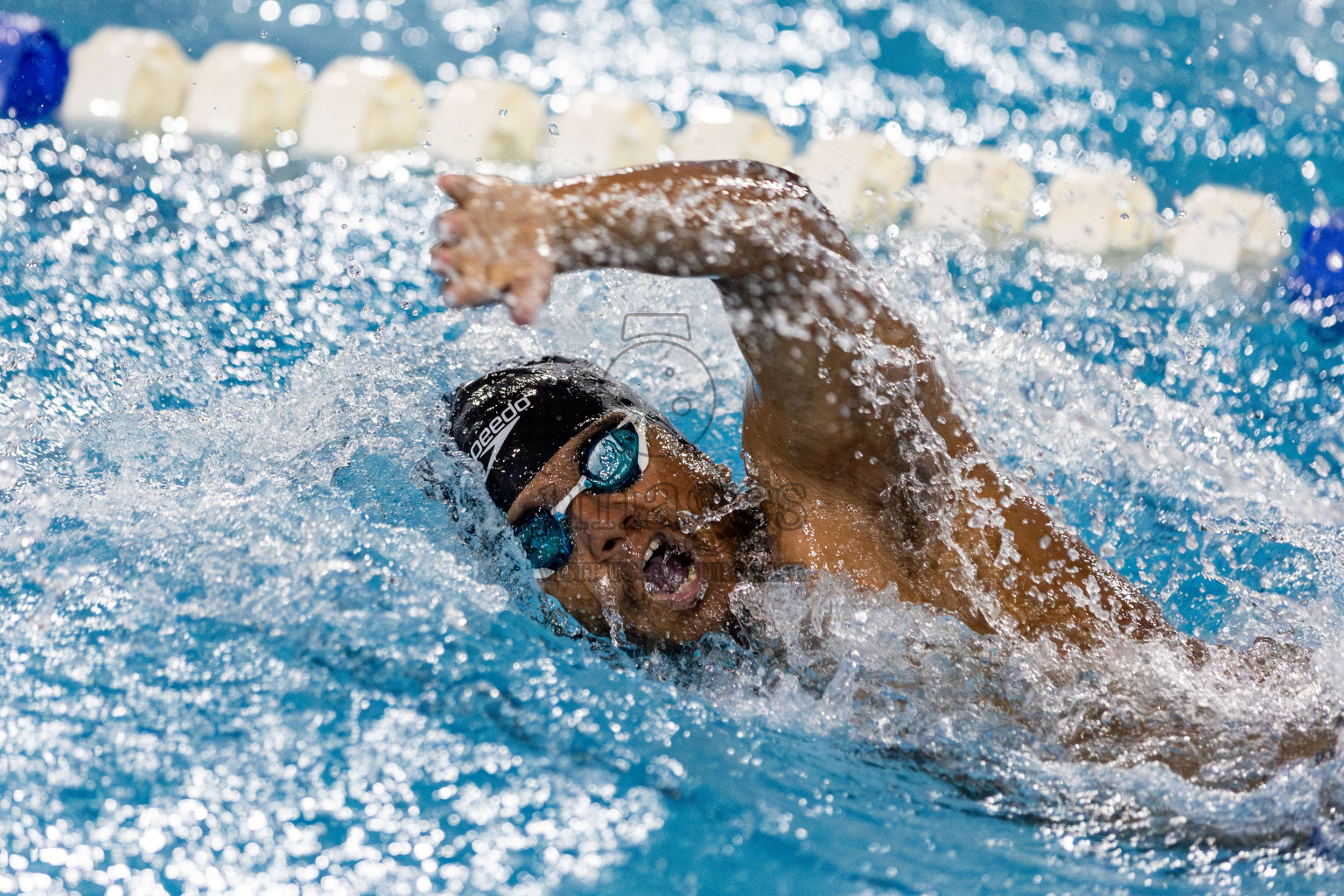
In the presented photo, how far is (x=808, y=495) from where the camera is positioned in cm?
145

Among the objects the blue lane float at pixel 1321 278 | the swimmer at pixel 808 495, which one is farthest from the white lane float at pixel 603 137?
the swimmer at pixel 808 495

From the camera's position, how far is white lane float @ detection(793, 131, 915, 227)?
11.2 ft

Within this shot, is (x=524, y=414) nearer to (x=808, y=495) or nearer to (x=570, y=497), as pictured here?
(x=570, y=497)

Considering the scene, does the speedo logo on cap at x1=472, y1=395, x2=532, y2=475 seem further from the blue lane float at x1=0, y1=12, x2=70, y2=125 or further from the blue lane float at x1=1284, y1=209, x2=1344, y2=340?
the blue lane float at x1=0, y1=12, x2=70, y2=125

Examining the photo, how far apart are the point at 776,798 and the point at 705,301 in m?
1.32

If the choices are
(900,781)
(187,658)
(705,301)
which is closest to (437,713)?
(187,658)

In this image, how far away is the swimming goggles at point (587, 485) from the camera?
4.78ft

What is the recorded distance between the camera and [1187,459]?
2346 millimetres

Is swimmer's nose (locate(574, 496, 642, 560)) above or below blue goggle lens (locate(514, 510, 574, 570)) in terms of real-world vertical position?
above

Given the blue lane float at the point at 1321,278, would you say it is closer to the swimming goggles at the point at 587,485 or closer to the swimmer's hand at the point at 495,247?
the swimming goggles at the point at 587,485

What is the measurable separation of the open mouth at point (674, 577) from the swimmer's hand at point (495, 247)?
1.69 feet

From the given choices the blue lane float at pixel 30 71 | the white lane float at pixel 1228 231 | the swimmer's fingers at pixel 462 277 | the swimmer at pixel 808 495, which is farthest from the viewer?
the blue lane float at pixel 30 71

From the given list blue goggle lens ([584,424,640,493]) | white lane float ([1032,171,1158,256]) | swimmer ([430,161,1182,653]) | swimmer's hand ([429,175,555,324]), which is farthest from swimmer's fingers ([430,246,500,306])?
white lane float ([1032,171,1158,256])

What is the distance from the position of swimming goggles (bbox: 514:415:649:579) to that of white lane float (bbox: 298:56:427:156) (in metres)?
2.54
